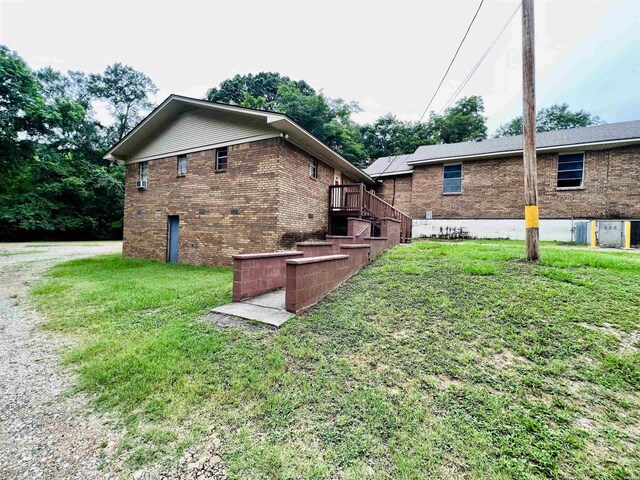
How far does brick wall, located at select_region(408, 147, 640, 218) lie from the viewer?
11.2m

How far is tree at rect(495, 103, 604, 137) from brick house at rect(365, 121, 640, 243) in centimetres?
2165

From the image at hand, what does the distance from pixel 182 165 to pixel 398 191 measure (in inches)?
495

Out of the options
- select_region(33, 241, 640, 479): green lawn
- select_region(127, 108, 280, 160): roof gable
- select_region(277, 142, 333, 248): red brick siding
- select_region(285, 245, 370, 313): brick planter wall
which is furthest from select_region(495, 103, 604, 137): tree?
select_region(33, 241, 640, 479): green lawn

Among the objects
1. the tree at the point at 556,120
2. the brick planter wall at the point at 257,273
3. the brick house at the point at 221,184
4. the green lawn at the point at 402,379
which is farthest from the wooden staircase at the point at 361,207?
the tree at the point at 556,120

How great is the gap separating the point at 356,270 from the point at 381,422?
12.4 feet

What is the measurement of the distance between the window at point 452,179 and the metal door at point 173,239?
13.7 m

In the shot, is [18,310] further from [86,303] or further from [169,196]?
[169,196]

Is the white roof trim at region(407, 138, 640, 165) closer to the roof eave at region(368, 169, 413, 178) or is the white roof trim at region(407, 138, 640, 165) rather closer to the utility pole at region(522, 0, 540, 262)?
the roof eave at region(368, 169, 413, 178)

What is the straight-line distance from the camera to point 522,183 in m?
12.5

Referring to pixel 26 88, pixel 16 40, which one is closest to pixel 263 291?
pixel 26 88

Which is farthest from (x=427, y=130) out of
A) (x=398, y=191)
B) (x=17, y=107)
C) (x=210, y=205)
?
(x=17, y=107)

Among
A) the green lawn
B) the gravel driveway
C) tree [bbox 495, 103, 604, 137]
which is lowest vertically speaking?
the gravel driveway

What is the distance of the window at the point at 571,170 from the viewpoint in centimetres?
1189

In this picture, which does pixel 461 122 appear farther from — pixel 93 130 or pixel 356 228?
pixel 93 130
